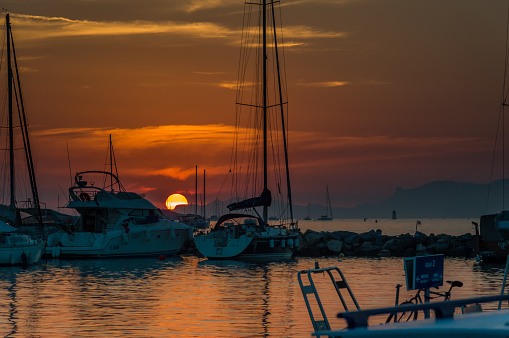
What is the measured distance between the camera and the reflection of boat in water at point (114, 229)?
63.3 m

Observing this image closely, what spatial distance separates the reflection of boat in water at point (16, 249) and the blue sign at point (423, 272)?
136 ft

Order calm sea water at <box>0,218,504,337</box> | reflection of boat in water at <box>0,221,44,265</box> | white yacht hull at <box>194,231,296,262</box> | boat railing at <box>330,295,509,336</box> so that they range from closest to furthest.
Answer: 1. boat railing at <box>330,295,509,336</box>
2. calm sea water at <box>0,218,504,337</box>
3. reflection of boat in water at <box>0,221,44,265</box>
4. white yacht hull at <box>194,231,296,262</box>

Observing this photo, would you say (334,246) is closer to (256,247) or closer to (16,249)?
(256,247)

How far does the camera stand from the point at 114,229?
6444 cm

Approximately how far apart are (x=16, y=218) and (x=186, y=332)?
47.5m

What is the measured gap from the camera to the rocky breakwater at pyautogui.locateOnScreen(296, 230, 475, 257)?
71125 millimetres

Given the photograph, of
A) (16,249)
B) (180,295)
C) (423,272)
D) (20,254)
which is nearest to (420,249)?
(20,254)

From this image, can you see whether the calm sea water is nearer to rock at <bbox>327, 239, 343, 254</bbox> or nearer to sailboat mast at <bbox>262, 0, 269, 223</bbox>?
sailboat mast at <bbox>262, 0, 269, 223</bbox>

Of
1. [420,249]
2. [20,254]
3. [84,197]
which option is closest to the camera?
[20,254]

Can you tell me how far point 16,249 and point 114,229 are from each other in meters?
12.6

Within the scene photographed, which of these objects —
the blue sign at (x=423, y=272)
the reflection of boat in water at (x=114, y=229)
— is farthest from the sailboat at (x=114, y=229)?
the blue sign at (x=423, y=272)

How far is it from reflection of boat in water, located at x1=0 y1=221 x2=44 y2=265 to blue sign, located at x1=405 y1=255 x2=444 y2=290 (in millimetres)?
41574

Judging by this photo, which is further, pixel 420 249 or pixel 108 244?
pixel 420 249

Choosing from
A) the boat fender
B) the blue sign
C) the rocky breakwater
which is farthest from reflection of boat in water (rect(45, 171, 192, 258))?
the blue sign
